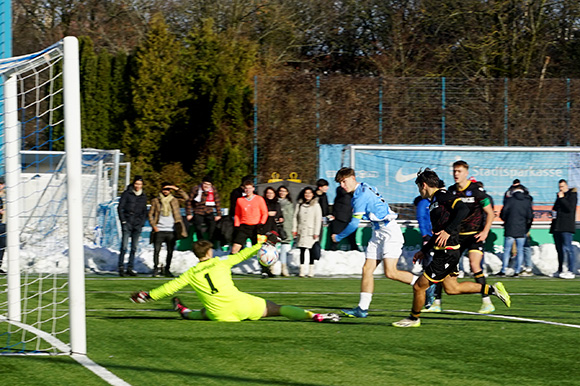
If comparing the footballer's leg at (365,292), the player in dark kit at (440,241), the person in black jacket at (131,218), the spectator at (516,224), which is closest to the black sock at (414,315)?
the player in dark kit at (440,241)

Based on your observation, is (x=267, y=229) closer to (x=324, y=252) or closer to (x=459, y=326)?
(x=324, y=252)

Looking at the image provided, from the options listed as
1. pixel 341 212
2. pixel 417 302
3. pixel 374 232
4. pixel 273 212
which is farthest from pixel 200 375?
pixel 341 212

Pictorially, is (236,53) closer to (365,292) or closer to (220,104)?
(220,104)

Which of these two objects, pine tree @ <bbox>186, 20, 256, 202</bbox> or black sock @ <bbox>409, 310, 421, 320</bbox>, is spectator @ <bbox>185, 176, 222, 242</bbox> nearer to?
pine tree @ <bbox>186, 20, 256, 202</bbox>

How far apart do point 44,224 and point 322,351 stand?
6.70 metres

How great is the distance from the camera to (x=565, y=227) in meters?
18.1

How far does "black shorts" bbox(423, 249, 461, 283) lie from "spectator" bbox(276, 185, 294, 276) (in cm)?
868

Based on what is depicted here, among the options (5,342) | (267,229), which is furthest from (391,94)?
(5,342)

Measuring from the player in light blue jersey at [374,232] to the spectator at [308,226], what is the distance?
704 cm

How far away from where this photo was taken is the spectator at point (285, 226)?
→ 17.7m

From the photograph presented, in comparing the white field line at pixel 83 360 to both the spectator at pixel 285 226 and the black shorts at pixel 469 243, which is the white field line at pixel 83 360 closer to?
the black shorts at pixel 469 243

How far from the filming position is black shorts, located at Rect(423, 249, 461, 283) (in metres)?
9.02

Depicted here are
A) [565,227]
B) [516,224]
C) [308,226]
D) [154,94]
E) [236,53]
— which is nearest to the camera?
[308,226]

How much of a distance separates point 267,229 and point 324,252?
6.46 feet
